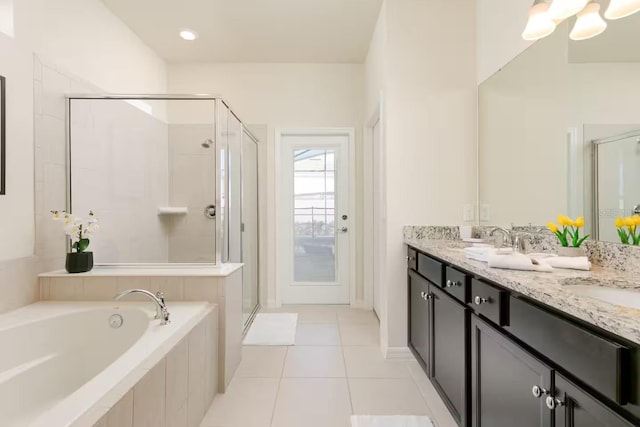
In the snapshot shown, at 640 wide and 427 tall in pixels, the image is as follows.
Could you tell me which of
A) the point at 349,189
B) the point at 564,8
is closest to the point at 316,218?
the point at 349,189

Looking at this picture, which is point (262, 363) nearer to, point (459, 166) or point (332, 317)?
point (332, 317)

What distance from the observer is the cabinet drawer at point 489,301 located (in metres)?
1.16

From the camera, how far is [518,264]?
1.25m

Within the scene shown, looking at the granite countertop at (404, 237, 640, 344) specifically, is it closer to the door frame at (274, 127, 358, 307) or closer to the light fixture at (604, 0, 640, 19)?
the light fixture at (604, 0, 640, 19)

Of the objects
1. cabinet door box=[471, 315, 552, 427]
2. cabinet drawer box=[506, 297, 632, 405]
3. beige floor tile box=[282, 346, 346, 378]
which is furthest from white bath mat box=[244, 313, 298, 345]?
cabinet drawer box=[506, 297, 632, 405]

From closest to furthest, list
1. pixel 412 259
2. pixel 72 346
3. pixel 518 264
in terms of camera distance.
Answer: pixel 518 264 < pixel 72 346 < pixel 412 259

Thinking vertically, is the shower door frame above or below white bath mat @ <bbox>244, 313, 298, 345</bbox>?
above

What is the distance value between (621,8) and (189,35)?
304 centimetres

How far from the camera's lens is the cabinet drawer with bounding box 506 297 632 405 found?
699 mm

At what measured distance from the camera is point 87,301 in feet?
6.33

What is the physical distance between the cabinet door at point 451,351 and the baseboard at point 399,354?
569 mm

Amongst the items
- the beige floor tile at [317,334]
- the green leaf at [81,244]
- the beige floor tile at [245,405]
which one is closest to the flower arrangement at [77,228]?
the green leaf at [81,244]

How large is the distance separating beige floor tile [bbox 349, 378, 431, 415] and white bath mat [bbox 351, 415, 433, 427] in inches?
1.8

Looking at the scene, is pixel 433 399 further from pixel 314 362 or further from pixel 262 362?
pixel 262 362
